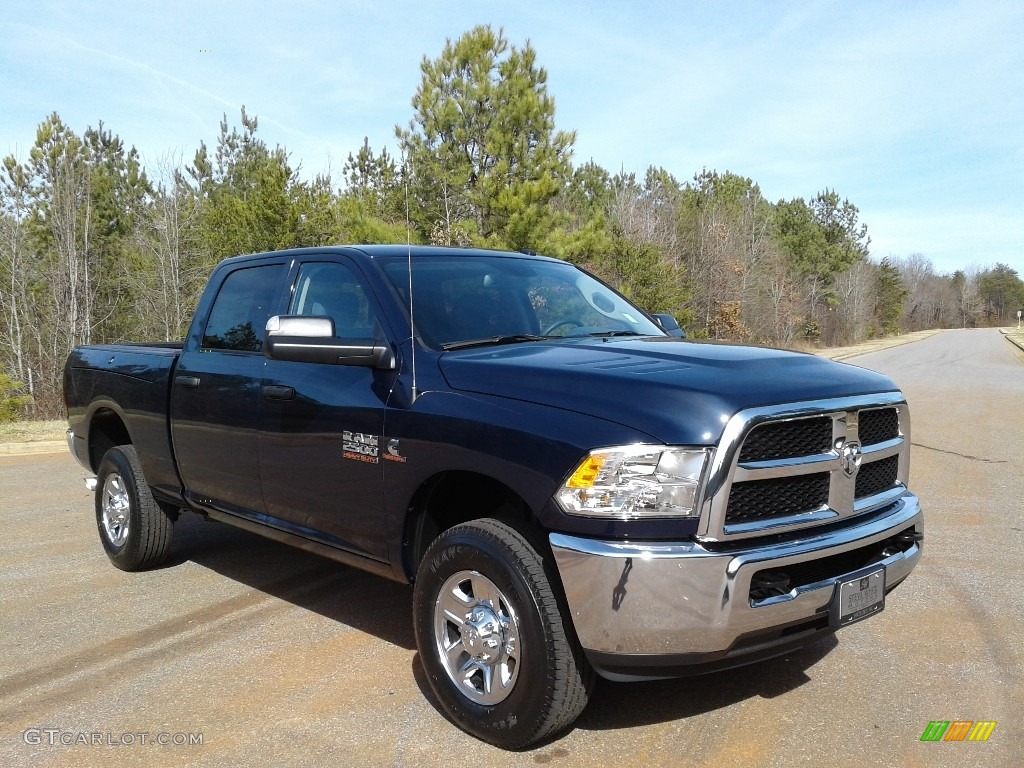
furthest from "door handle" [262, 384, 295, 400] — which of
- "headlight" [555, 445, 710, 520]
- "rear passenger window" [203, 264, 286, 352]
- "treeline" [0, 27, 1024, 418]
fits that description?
"treeline" [0, 27, 1024, 418]

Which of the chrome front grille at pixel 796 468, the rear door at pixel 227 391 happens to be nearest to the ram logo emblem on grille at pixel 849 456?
the chrome front grille at pixel 796 468

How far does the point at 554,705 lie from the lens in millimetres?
3027

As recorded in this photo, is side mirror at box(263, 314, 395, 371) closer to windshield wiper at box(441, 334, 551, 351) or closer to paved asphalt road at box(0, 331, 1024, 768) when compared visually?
windshield wiper at box(441, 334, 551, 351)

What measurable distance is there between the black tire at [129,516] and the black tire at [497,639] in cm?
276

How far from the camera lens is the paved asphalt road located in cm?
326

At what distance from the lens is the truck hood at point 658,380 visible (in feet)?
9.57

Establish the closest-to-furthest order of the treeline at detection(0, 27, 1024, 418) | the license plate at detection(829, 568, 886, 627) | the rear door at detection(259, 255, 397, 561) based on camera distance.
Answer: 1. the license plate at detection(829, 568, 886, 627)
2. the rear door at detection(259, 255, 397, 561)
3. the treeline at detection(0, 27, 1024, 418)

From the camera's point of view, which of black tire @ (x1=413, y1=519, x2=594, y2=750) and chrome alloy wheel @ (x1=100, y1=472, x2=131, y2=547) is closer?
black tire @ (x1=413, y1=519, x2=594, y2=750)

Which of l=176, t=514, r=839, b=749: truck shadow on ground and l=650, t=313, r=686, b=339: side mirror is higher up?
l=650, t=313, r=686, b=339: side mirror

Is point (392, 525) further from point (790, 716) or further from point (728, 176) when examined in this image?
point (728, 176)

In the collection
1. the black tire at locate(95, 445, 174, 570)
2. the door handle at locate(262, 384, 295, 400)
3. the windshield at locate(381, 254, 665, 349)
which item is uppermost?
the windshield at locate(381, 254, 665, 349)

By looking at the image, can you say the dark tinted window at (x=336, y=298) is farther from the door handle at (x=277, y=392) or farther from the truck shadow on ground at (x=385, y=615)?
the truck shadow on ground at (x=385, y=615)

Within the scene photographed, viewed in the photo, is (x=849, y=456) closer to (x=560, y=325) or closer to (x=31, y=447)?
(x=560, y=325)

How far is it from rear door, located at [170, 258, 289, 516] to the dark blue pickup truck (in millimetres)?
21
